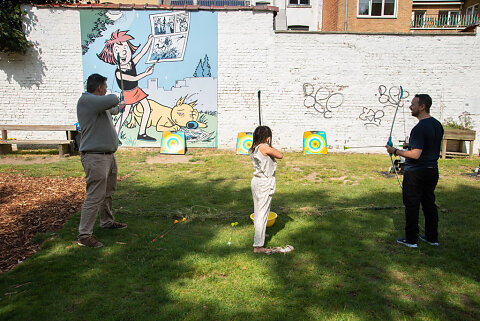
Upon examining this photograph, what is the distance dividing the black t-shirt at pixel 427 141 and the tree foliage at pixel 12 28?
1149 cm

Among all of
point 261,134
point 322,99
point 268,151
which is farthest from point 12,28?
point 268,151

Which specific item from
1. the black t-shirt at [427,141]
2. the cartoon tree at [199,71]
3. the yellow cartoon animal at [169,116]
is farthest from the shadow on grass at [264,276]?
the cartoon tree at [199,71]

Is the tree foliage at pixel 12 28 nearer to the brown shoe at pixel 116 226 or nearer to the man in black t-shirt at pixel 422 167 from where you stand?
the brown shoe at pixel 116 226

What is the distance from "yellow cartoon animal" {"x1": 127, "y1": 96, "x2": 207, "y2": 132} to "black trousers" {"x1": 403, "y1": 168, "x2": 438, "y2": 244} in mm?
8283

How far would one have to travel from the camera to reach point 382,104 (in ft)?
37.8

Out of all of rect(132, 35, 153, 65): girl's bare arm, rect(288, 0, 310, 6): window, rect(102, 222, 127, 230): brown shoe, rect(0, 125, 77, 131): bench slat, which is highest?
rect(288, 0, 310, 6): window

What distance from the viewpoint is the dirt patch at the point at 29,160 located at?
381 inches

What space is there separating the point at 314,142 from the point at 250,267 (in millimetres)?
8385

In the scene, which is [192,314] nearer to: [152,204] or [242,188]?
[152,204]

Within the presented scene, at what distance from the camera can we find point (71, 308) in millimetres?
3094

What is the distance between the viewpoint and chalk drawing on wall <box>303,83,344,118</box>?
37.8 feet

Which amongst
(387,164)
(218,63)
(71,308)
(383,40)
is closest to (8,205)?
(71,308)

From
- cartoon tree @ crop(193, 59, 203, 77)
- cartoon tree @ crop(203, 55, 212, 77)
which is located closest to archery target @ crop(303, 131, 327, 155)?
cartoon tree @ crop(203, 55, 212, 77)

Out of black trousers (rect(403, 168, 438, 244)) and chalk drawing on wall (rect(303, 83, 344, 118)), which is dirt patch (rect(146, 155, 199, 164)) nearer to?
chalk drawing on wall (rect(303, 83, 344, 118))
